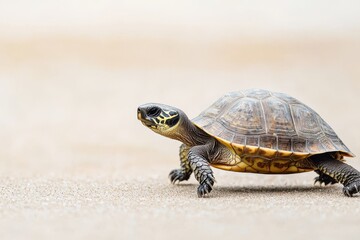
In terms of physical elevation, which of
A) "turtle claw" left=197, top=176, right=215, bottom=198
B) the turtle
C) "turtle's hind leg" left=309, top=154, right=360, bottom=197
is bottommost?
"turtle claw" left=197, top=176, right=215, bottom=198

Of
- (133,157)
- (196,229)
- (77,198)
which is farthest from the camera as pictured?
(133,157)

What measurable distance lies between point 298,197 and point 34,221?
2227 millimetres

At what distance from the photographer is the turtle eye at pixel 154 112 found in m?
→ 5.30

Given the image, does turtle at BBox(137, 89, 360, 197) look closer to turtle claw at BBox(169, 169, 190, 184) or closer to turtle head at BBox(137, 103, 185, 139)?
turtle head at BBox(137, 103, 185, 139)

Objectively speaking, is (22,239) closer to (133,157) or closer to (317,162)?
(317,162)

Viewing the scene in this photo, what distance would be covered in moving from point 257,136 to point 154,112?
0.90 metres

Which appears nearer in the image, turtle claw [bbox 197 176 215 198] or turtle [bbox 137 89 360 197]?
turtle claw [bbox 197 176 215 198]

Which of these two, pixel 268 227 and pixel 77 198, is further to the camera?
pixel 77 198

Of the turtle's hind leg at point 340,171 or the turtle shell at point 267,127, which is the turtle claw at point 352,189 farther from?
the turtle shell at point 267,127

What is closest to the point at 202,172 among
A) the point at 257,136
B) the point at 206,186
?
the point at 206,186

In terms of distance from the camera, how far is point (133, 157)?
9.43 metres

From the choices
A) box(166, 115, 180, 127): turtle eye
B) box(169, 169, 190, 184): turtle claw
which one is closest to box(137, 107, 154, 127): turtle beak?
box(166, 115, 180, 127): turtle eye

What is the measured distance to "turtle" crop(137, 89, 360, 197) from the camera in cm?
518

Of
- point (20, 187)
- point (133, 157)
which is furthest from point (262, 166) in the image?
point (133, 157)
